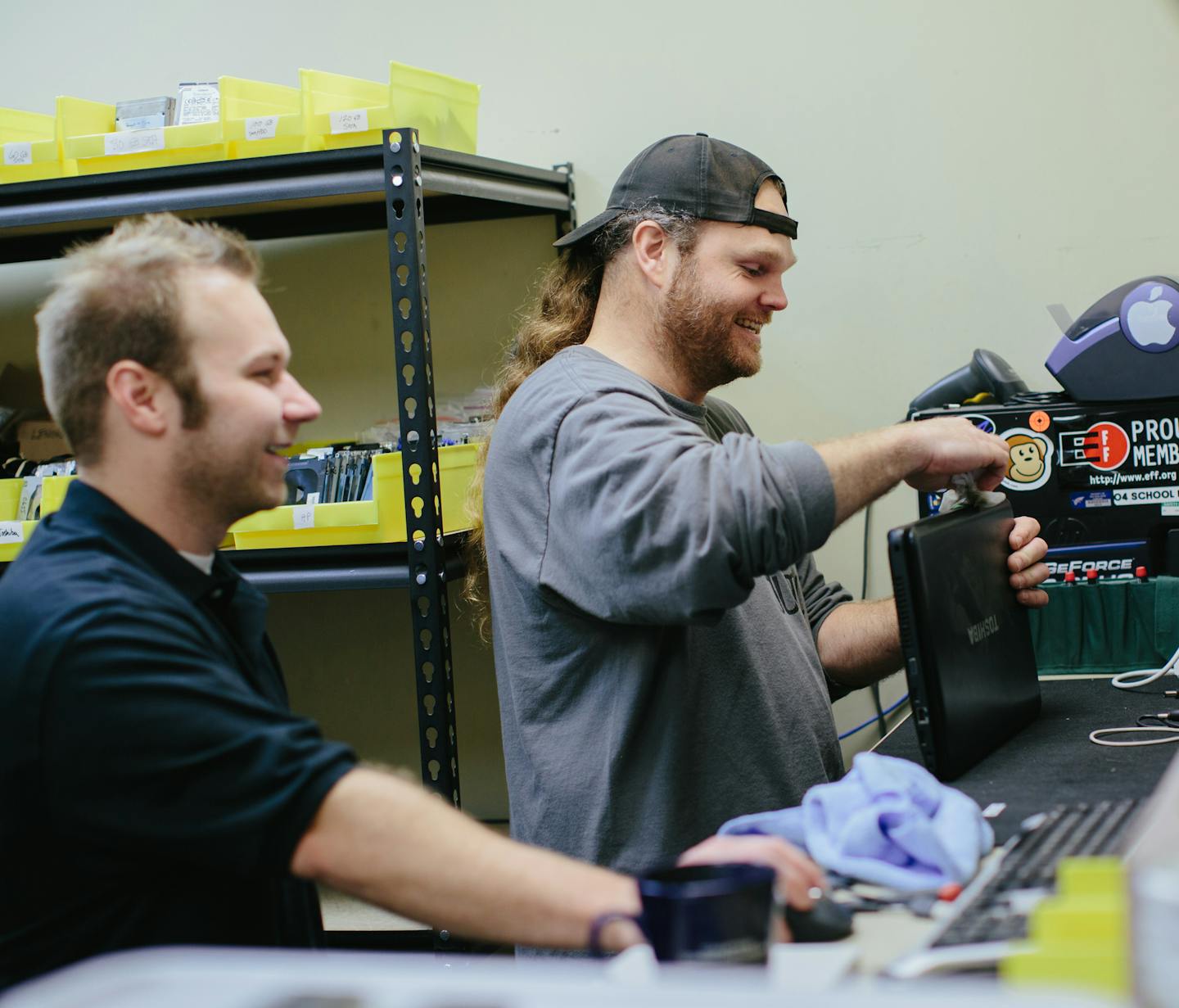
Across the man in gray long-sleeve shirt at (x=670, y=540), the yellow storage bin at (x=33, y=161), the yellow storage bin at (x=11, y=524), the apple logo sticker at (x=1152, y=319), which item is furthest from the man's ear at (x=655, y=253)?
the yellow storage bin at (x=11, y=524)

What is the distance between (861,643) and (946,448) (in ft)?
1.35

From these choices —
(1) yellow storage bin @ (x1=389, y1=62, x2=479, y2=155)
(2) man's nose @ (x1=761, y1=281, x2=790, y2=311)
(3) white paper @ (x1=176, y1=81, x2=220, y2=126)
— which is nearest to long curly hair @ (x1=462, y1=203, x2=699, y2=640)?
(2) man's nose @ (x1=761, y1=281, x2=790, y2=311)

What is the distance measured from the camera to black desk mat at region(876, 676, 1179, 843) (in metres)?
1.23

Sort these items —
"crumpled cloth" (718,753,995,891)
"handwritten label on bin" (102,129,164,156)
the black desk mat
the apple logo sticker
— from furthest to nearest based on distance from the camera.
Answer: "handwritten label on bin" (102,129,164,156) → the apple logo sticker → the black desk mat → "crumpled cloth" (718,753,995,891)

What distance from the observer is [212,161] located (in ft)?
6.48

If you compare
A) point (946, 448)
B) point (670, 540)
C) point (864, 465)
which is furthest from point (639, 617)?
point (946, 448)

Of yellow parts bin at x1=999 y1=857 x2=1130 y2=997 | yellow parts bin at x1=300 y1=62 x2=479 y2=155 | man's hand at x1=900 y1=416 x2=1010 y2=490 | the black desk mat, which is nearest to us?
yellow parts bin at x1=999 y1=857 x2=1130 y2=997

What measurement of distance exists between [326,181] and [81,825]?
4.09 ft

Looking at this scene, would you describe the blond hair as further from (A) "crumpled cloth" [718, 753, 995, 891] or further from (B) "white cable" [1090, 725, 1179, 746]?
(B) "white cable" [1090, 725, 1179, 746]

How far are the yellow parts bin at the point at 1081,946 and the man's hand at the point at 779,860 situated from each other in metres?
0.25

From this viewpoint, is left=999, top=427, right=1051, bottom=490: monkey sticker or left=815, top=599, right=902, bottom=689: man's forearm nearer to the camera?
left=815, top=599, right=902, bottom=689: man's forearm

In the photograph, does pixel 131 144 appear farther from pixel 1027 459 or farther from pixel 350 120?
pixel 1027 459

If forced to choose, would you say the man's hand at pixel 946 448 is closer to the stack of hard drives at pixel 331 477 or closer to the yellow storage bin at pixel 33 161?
the stack of hard drives at pixel 331 477

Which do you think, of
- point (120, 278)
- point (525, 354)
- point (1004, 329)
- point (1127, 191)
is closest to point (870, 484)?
point (525, 354)
